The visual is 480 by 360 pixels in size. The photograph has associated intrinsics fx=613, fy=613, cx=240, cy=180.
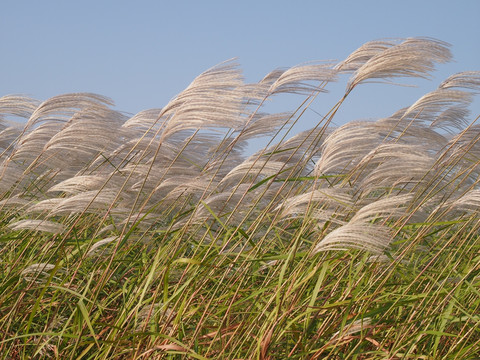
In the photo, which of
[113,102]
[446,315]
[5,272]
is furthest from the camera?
[113,102]

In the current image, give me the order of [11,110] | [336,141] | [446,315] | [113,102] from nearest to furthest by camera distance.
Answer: [446,315] < [336,141] < [113,102] < [11,110]

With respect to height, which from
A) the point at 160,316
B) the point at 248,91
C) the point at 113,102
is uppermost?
the point at 248,91

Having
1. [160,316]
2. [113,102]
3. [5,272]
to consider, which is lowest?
[5,272]

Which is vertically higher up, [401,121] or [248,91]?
[248,91]

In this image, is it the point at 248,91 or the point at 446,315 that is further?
the point at 248,91

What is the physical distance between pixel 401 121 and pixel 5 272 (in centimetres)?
238

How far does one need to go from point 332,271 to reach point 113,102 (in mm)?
1572

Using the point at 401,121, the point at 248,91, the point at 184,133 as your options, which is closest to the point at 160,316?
the point at 248,91

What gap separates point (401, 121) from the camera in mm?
3631

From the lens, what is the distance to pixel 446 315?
8.58 ft

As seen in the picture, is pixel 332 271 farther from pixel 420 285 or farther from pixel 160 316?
pixel 160 316

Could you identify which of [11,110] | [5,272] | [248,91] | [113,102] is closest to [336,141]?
[248,91]

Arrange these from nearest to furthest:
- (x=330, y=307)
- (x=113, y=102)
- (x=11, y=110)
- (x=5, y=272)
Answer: (x=330, y=307)
(x=5, y=272)
(x=113, y=102)
(x=11, y=110)

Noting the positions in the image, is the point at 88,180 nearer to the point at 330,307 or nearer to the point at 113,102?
the point at 113,102
